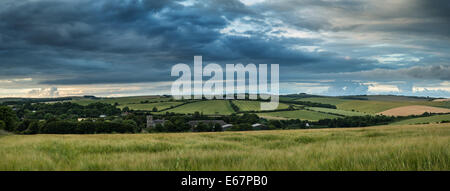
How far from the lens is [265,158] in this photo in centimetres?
557

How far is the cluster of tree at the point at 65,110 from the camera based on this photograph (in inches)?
4707

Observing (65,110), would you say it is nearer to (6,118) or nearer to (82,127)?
(82,127)

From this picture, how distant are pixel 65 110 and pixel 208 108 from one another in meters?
66.1

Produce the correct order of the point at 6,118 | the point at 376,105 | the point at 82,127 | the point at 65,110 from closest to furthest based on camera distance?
the point at 6,118, the point at 82,127, the point at 376,105, the point at 65,110

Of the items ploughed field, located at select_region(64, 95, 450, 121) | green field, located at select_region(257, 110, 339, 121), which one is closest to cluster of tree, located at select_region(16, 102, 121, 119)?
ploughed field, located at select_region(64, 95, 450, 121)

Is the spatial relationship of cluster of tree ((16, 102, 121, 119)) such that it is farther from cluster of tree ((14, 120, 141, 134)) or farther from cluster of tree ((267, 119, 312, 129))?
cluster of tree ((267, 119, 312, 129))

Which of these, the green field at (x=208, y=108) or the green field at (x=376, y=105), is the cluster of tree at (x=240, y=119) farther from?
the green field at (x=376, y=105)

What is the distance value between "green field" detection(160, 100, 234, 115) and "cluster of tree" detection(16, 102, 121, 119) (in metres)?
28.9

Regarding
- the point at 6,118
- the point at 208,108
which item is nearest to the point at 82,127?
the point at 6,118

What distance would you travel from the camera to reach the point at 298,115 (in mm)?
101250

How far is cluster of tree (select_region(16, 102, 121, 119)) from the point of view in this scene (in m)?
120

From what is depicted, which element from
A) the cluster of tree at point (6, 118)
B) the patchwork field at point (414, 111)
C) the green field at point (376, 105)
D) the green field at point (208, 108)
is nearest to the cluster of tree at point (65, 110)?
the green field at point (208, 108)
